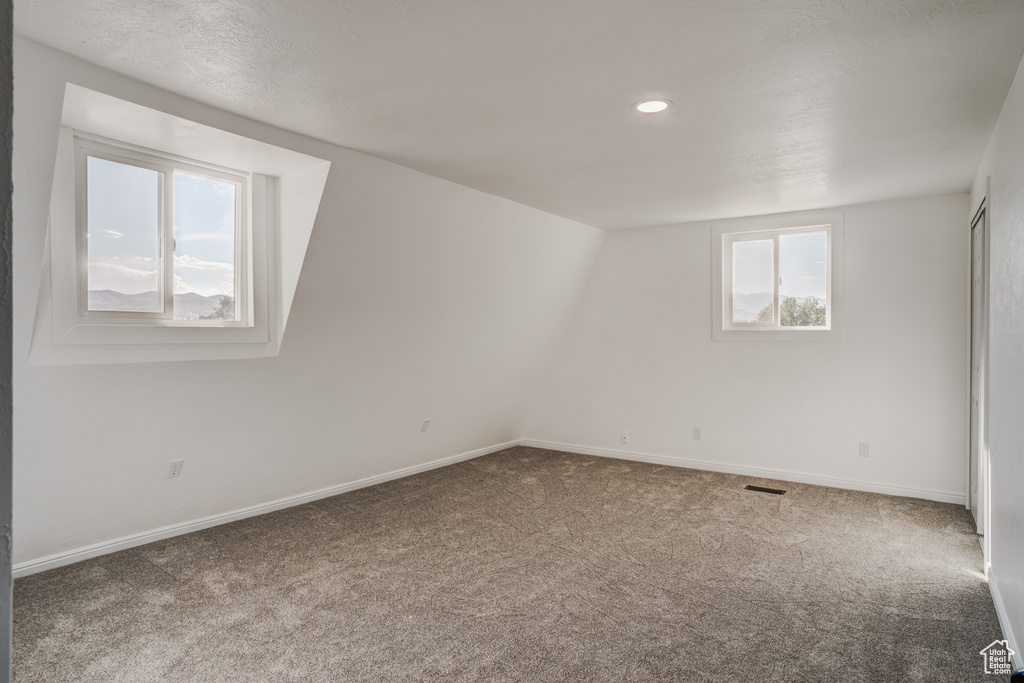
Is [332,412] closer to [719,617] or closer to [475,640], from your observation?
[475,640]

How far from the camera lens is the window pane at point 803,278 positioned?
206 inches

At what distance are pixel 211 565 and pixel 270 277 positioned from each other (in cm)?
174

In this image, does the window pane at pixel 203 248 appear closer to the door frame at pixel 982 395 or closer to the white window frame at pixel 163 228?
the white window frame at pixel 163 228

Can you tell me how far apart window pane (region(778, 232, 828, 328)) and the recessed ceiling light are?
3.10 meters

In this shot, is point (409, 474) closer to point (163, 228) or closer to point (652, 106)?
point (163, 228)

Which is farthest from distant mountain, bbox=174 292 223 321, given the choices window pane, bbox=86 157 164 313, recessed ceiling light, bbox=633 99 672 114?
recessed ceiling light, bbox=633 99 672 114

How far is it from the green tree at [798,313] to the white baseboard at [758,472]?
129 centimetres

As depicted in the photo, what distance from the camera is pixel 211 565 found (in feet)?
11.0

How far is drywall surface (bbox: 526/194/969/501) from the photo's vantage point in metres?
4.67

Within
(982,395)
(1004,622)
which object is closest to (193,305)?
(1004,622)

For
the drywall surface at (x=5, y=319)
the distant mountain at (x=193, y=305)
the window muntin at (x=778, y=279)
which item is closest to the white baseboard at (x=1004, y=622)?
the window muntin at (x=778, y=279)

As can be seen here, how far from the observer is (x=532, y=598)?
9.74 feet

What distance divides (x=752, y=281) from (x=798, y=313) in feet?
1.63

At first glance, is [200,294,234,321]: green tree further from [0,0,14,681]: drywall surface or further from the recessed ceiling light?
[0,0,14,681]: drywall surface
